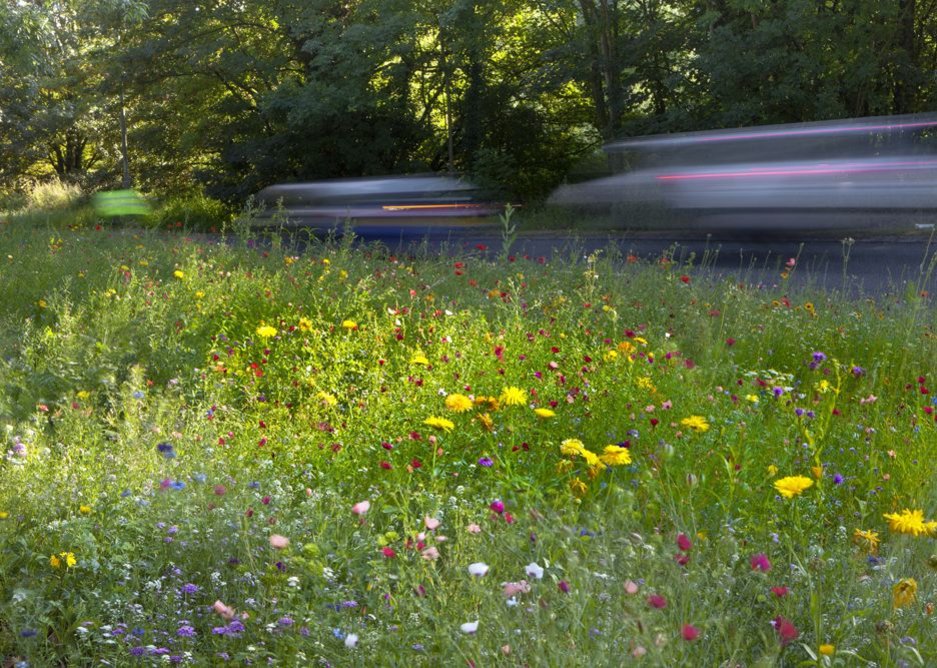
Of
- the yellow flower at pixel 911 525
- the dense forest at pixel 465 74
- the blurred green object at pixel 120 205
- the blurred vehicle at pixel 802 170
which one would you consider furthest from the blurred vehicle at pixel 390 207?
the yellow flower at pixel 911 525

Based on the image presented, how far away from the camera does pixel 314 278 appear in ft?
22.9

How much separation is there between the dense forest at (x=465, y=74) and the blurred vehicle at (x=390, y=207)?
5323 mm

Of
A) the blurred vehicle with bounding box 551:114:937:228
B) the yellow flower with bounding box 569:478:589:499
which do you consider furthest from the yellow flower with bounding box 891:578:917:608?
the blurred vehicle with bounding box 551:114:937:228

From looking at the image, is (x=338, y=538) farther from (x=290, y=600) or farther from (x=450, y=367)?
(x=450, y=367)

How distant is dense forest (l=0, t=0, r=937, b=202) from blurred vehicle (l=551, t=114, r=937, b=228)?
17.4 feet

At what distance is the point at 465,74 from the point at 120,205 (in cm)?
922

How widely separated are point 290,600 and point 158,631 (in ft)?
1.27

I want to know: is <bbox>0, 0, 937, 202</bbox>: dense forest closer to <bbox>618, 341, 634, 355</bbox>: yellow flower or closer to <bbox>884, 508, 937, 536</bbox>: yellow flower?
<bbox>618, 341, 634, 355</bbox>: yellow flower

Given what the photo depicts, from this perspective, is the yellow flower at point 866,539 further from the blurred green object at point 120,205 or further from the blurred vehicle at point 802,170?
the blurred green object at point 120,205

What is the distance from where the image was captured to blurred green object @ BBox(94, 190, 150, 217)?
2366 cm

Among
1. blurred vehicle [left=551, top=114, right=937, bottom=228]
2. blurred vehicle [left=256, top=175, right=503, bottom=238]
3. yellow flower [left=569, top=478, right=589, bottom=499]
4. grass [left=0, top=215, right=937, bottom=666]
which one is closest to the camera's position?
grass [left=0, top=215, right=937, bottom=666]

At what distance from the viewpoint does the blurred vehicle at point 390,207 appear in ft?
45.1

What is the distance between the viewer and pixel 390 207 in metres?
13.9

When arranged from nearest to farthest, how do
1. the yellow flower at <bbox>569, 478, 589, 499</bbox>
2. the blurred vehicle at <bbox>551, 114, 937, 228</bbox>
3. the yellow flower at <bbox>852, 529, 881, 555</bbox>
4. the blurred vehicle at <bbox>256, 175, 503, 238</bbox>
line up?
the yellow flower at <bbox>852, 529, 881, 555</bbox> → the yellow flower at <bbox>569, 478, 589, 499</bbox> → the blurred vehicle at <bbox>551, 114, 937, 228</bbox> → the blurred vehicle at <bbox>256, 175, 503, 238</bbox>
